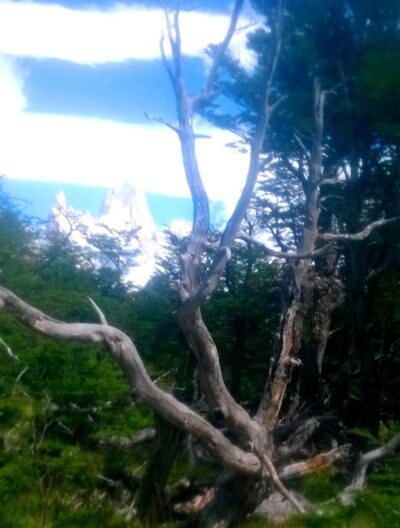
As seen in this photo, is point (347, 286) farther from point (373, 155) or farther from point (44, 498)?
point (44, 498)

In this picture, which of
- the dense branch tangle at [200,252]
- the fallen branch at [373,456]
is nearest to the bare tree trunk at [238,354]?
the fallen branch at [373,456]

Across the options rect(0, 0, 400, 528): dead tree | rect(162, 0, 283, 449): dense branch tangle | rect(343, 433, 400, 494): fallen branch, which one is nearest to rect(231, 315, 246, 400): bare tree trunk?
rect(0, 0, 400, 528): dead tree

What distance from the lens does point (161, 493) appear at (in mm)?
6504

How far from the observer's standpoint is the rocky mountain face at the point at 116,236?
1945cm

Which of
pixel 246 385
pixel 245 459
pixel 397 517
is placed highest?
pixel 397 517

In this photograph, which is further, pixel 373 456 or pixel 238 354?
pixel 238 354

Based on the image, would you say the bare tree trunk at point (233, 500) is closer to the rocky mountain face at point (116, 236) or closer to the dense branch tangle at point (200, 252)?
the dense branch tangle at point (200, 252)

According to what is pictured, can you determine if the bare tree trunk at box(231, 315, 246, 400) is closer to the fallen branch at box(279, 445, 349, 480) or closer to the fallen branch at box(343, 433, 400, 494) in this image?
the fallen branch at box(279, 445, 349, 480)

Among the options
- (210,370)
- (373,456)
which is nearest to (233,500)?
(210,370)

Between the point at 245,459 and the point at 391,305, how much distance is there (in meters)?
6.06

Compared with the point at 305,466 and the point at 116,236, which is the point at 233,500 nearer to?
the point at 305,466

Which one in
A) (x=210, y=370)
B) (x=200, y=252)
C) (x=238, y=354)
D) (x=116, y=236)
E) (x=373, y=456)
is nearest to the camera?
(x=210, y=370)

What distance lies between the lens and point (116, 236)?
67.7 ft

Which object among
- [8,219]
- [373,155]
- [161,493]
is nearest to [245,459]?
[161,493]
